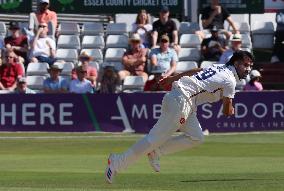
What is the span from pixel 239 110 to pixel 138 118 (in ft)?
6.61

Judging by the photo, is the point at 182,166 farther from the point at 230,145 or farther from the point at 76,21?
the point at 76,21

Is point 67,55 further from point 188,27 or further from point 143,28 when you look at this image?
point 188,27

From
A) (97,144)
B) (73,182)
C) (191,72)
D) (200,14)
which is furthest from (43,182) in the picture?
(200,14)

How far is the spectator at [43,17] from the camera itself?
866 inches

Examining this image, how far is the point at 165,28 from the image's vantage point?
70.5ft

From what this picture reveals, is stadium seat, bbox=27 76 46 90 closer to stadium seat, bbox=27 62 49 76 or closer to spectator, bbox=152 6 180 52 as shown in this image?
stadium seat, bbox=27 62 49 76

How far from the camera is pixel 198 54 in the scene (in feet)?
70.4

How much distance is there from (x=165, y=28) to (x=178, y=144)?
11.3 metres

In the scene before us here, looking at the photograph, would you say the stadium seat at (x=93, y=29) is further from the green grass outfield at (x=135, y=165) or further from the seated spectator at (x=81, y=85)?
the green grass outfield at (x=135, y=165)

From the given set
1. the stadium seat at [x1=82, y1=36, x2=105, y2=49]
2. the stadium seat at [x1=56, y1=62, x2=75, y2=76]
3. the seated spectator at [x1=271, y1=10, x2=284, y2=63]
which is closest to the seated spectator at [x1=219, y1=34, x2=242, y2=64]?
the seated spectator at [x1=271, y1=10, x2=284, y2=63]

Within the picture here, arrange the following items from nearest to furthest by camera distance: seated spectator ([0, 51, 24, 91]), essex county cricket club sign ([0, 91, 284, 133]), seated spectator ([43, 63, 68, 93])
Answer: essex county cricket club sign ([0, 91, 284, 133]) < seated spectator ([43, 63, 68, 93]) < seated spectator ([0, 51, 24, 91])

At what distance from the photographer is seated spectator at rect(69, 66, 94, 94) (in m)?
20.1

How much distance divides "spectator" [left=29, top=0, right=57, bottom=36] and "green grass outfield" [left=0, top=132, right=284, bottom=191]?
3563 millimetres

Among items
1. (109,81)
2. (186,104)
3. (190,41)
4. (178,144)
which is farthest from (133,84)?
(186,104)
